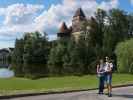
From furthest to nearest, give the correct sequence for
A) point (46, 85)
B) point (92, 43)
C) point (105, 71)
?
point (92, 43) → point (46, 85) → point (105, 71)

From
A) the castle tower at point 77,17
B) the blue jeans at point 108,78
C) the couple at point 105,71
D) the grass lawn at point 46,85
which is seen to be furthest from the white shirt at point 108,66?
the castle tower at point 77,17

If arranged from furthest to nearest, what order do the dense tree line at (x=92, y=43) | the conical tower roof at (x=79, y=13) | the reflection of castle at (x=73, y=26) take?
the conical tower roof at (x=79, y=13)
the reflection of castle at (x=73, y=26)
the dense tree line at (x=92, y=43)

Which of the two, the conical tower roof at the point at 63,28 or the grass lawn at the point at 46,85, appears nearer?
the grass lawn at the point at 46,85

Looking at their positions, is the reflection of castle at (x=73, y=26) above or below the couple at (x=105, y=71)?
above

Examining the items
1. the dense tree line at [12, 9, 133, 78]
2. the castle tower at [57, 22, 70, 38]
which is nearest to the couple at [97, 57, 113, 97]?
the dense tree line at [12, 9, 133, 78]

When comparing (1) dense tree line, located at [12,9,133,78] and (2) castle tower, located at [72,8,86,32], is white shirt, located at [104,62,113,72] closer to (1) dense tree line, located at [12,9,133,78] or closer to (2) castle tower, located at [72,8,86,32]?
(1) dense tree line, located at [12,9,133,78]

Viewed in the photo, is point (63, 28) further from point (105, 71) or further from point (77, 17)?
point (105, 71)

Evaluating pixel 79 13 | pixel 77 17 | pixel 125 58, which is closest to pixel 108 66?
pixel 125 58

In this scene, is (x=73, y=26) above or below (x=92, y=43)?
above

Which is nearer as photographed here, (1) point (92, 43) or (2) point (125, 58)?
(2) point (125, 58)

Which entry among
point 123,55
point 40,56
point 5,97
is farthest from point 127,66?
point 40,56

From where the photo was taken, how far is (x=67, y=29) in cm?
A: 15575

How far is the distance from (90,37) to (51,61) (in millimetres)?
14659

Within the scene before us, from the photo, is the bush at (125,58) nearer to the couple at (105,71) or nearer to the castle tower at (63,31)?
the couple at (105,71)
